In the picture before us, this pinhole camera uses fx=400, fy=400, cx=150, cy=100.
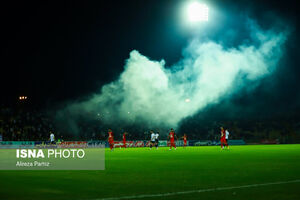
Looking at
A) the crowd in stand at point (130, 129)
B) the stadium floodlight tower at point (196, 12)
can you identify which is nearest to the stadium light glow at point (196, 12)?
the stadium floodlight tower at point (196, 12)

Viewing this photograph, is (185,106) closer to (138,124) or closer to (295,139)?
(138,124)

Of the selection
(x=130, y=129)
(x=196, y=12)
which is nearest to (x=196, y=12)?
(x=196, y=12)

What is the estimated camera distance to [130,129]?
61781mm

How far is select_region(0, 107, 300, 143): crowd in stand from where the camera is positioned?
50.5 metres

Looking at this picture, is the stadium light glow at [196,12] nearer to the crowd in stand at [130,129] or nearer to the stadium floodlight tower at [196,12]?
the stadium floodlight tower at [196,12]

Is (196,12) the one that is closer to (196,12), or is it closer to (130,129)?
(196,12)

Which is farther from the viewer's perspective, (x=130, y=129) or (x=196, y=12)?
(x=130, y=129)

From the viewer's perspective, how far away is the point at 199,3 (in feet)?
144

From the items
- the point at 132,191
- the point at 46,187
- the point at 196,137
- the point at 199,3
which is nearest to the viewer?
the point at 132,191

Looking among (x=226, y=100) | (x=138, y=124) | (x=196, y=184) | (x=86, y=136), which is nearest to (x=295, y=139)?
(x=226, y=100)

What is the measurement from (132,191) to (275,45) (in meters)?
55.1

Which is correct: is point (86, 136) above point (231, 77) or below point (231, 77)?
below

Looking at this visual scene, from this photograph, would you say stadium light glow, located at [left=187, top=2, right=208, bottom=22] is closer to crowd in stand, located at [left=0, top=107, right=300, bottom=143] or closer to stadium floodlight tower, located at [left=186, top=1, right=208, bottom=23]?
stadium floodlight tower, located at [left=186, top=1, right=208, bottom=23]

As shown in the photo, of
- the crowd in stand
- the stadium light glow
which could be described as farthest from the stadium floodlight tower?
the crowd in stand
